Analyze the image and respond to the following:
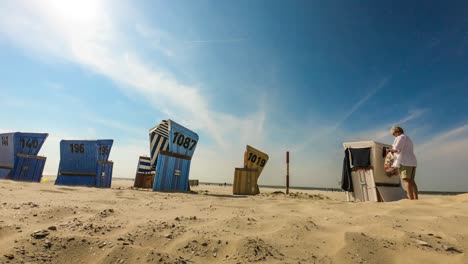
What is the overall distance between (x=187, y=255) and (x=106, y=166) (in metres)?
10.8

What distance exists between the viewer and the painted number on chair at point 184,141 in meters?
9.04

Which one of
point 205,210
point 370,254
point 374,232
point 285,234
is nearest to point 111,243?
point 285,234

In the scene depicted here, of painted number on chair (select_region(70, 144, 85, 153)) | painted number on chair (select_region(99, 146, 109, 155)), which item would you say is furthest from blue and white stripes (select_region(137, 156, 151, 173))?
painted number on chair (select_region(70, 144, 85, 153))

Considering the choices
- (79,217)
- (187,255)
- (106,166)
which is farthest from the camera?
(106,166)

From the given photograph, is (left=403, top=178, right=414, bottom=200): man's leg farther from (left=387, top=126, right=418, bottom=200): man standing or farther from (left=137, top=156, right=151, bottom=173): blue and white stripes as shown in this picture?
(left=137, top=156, right=151, bottom=173): blue and white stripes

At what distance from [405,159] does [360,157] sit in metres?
1.44

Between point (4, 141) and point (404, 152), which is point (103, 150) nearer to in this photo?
point (4, 141)

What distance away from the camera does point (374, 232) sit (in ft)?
8.53

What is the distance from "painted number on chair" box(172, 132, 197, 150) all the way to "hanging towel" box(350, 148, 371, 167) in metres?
5.45

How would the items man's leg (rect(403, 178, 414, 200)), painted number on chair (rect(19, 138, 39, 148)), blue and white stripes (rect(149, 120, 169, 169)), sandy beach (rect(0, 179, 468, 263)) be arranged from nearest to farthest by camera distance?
sandy beach (rect(0, 179, 468, 263))
man's leg (rect(403, 178, 414, 200))
blue and white stripes (rect(149, 120, 169, 169))
painted number on chair (rect(19, 138, 39, 148))

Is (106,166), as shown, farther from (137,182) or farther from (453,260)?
(453,260)

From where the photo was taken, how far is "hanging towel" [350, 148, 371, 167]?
740 centimetres

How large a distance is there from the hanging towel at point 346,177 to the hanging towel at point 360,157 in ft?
0.72

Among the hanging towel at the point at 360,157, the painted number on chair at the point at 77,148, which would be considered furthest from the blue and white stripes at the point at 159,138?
the hanging towel at the point at 360,157
